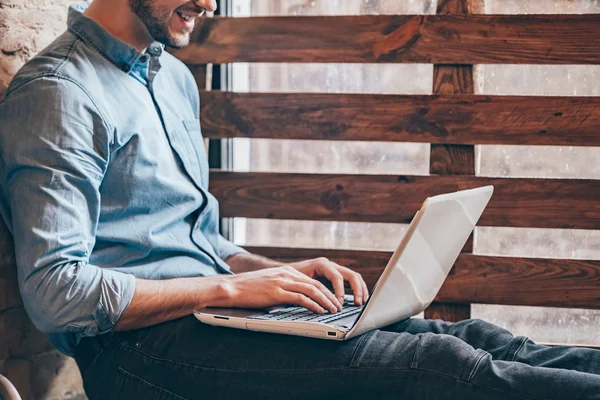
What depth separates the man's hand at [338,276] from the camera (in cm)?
155

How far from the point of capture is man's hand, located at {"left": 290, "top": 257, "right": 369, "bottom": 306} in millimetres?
1549

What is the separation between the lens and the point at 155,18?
5.10ft

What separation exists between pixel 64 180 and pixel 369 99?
37.8 inches

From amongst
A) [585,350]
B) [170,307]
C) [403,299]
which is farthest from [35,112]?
[585,350]

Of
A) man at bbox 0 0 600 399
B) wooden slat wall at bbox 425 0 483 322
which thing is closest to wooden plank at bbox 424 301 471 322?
wooden slat wall at bbox 425 0 483 322

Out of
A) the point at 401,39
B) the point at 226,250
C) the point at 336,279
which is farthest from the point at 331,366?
the point at 401,39

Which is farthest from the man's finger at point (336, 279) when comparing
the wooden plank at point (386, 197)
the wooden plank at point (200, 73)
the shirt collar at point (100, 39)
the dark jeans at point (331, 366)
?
the wooden plank at point (200, 73)

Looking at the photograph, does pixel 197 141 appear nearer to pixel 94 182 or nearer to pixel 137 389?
pixel 94 182

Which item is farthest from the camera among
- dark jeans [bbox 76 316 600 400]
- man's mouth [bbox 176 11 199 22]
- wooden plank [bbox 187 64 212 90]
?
wooden plank [bbox 187 64 212 90]

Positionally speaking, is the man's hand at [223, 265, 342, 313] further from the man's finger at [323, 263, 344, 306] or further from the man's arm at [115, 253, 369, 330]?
the man's finger at [323, 263, 344, 306]

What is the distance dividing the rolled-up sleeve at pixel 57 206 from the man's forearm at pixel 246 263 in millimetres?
479

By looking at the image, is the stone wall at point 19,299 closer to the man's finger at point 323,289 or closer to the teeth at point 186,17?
the teeth at point 186,17

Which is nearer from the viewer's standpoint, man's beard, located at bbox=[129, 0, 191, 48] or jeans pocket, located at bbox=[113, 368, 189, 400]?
jeans pocket, located at bbox=[113, 368, 189, 400]

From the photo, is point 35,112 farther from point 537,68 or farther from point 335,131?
point 537,68
